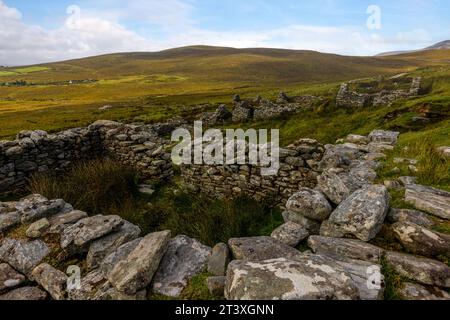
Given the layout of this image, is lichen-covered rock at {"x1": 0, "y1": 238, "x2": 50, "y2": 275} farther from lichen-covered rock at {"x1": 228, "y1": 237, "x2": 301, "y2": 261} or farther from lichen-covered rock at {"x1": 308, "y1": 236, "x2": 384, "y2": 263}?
lichen-covered rock at {"x1": 308, "y1": 236, "x2": 384, "y2": 263}

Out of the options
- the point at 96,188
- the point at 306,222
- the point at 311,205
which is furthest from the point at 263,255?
the point at 96,188

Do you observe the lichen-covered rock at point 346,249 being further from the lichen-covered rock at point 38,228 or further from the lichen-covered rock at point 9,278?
the lichen-covered rock at point 38,228

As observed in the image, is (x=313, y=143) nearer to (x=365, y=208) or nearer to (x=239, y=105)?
(x=365, y=208)

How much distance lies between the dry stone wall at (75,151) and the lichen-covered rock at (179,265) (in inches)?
293

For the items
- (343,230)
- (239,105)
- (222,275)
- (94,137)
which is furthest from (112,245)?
(239,105)

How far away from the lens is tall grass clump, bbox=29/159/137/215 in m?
8.12

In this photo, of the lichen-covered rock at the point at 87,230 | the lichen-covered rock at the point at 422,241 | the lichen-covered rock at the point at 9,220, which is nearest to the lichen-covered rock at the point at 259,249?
the lichen-covered rock at the point at 422,241

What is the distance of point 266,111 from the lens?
2084 cm

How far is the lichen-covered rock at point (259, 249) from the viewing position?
12.2ft

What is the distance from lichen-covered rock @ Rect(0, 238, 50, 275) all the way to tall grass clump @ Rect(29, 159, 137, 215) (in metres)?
2.80

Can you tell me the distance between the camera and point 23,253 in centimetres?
482

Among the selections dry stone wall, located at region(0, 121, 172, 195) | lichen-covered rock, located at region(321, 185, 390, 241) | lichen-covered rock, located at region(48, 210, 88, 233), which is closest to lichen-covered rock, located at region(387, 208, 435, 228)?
lichen-covered rock, located at region(321, 185, 390, 241)

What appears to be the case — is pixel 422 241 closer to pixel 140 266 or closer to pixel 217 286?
pixel 217 286
